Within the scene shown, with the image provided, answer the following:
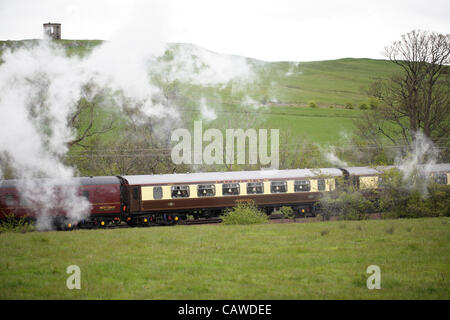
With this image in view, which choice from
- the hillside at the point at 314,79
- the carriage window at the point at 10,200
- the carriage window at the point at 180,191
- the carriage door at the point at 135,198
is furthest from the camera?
the hillside at the point at 314,79

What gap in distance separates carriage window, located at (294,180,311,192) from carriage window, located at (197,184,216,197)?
5418 mm

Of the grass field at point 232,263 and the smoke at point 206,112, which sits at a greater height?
the smoke at point 206,112

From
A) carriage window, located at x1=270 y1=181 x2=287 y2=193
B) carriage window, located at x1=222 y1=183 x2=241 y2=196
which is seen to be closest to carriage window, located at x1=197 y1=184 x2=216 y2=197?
carriage window, located at x1=222 y1=183 x2=241 y2=196

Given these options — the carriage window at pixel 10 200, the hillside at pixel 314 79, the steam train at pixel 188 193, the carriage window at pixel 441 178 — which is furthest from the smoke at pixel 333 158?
the carriage window at pixel 10 200

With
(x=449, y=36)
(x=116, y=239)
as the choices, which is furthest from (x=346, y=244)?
(x=449, y=36)

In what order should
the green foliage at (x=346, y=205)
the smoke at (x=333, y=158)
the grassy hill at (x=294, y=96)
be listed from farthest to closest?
the grassy hill at (x=294, y=96), the smoke at (x=333, y=158), the green foliage at (x=346, y=205)

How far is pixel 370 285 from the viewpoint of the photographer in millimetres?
11523

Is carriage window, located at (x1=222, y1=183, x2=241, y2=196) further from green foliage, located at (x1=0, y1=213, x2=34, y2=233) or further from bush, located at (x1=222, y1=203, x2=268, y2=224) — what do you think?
green foliage, located at (x1=0, y1=213, x2=34, y2=233)

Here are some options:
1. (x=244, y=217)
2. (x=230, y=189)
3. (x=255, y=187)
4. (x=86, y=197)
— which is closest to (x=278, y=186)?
(x=255, y=187)

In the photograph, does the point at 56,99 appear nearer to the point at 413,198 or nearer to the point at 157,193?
the point at 157,193

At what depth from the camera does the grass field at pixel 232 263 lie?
36.6 ft

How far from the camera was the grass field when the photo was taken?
36.6ft

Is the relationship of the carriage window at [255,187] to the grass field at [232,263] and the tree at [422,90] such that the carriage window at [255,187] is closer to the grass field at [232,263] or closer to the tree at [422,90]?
the grass field at [232,263]

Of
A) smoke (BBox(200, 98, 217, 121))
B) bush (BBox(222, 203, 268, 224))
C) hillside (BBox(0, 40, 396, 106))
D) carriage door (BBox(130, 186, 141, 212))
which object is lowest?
bush (BBox(222, 203, 268, 224))
